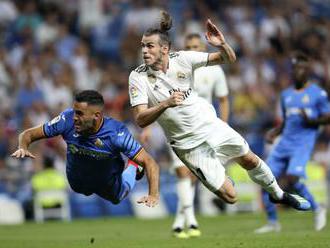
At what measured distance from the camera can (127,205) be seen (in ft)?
72.3

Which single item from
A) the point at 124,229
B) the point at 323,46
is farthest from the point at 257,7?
the point at 124,229

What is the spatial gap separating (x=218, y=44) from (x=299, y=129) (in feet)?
15.8

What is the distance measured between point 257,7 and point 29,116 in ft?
27.2

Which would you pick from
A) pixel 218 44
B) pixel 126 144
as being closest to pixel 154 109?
pixel 126 144

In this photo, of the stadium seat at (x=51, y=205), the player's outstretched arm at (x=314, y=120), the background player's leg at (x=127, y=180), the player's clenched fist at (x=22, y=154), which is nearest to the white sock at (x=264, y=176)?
the background player's leg at (x=127, y=180)

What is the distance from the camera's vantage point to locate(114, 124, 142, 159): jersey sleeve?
1176 centimetres

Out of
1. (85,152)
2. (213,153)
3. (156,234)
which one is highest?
(85,152)

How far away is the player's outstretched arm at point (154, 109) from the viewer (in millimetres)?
11078

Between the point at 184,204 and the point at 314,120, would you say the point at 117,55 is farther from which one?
the point at 184,204

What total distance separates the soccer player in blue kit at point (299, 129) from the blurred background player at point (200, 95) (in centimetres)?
127

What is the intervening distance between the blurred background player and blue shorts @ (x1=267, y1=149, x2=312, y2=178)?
4.93ft

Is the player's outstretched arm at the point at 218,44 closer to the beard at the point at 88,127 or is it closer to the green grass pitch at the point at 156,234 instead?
the beard at the point at 88,127

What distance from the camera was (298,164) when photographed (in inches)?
627

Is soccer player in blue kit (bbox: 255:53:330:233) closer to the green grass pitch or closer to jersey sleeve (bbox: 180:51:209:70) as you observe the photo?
the green grass pitch
